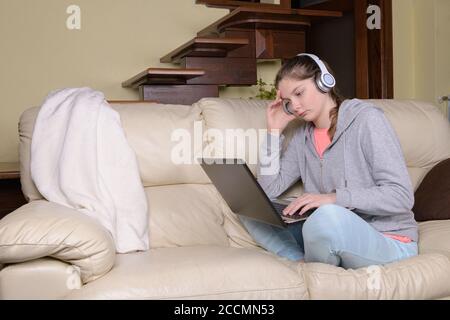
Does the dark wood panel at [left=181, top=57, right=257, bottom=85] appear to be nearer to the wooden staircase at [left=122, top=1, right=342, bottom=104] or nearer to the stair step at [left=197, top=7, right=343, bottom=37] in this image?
the wooden staircase at [left=122, top=1, right=342, bottom=104]

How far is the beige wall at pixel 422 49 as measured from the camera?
4168 mm

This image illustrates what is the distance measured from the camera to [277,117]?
7.58 feet

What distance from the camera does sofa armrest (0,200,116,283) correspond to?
60.9 inches

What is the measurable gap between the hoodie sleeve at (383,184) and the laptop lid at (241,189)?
233 millimetres

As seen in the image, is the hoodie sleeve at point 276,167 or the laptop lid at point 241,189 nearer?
the laptop lid at point 241,189

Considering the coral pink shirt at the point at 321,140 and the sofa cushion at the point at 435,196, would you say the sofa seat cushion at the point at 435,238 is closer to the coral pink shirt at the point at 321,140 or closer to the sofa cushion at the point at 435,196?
the sofa cushion at the point at 435,196

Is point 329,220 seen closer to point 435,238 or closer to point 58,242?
point 435,238

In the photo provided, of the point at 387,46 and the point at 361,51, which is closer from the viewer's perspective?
the point at 387,46

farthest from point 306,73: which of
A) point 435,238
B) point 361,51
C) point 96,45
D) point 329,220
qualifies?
point 361,51

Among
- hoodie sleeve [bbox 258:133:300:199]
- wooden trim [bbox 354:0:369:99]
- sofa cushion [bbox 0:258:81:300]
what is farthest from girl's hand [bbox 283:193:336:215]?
wooden trim [bbox 354:0:369:99]

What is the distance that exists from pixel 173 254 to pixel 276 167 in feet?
2.06

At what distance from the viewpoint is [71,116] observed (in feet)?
6.81

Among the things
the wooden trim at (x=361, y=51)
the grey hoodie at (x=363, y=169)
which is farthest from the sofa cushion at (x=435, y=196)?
the wooden trim at (x=361, y=51)

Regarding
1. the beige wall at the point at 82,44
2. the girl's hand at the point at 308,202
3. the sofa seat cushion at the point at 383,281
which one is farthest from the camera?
the beige wall at the point at 82,44
